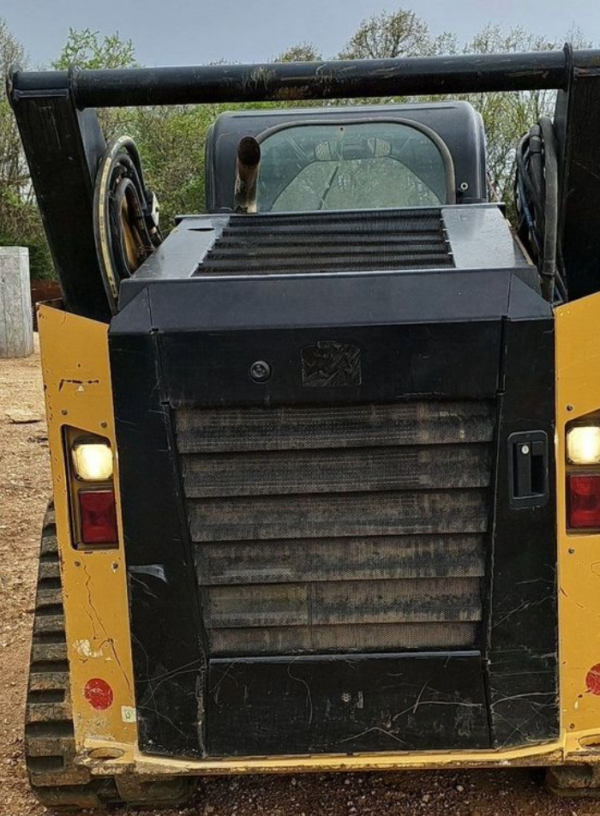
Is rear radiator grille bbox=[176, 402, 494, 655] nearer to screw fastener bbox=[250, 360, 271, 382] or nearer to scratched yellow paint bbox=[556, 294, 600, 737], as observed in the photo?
screw fastener bbox=[250, 360, 271, 382]

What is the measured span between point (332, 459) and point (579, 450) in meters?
0.63

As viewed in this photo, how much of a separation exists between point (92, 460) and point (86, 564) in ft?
0.94

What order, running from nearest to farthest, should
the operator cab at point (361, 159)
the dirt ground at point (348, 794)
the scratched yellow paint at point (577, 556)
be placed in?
the scratched yellow paint at point (577, 556), the dirt ground at point (348, 794), the operator cab at point (361, 159)

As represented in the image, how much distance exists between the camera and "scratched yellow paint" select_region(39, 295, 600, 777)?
7.43 ft

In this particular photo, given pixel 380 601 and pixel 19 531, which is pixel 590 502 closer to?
pixel 380 601

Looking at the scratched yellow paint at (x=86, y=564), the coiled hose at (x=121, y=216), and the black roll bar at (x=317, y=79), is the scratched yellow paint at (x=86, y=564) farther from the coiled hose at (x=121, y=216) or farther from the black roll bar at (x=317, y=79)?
the black roll bar at (x=317, y=79)

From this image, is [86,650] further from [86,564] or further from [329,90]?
[329,90]

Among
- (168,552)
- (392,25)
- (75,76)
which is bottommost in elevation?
(168,552)

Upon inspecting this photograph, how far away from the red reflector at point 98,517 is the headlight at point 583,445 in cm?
121

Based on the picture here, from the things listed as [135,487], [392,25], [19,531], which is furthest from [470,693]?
[392,25]

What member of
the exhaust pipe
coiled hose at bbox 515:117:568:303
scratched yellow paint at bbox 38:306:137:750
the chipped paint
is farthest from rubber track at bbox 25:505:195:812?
coiled hose at bbox 515:117:568:303

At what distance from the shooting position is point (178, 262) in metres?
2.64

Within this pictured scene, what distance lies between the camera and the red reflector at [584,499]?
2332 mm

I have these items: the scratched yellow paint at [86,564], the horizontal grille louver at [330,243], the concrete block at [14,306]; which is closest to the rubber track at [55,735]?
the scratched yellow paint at [86,564]
